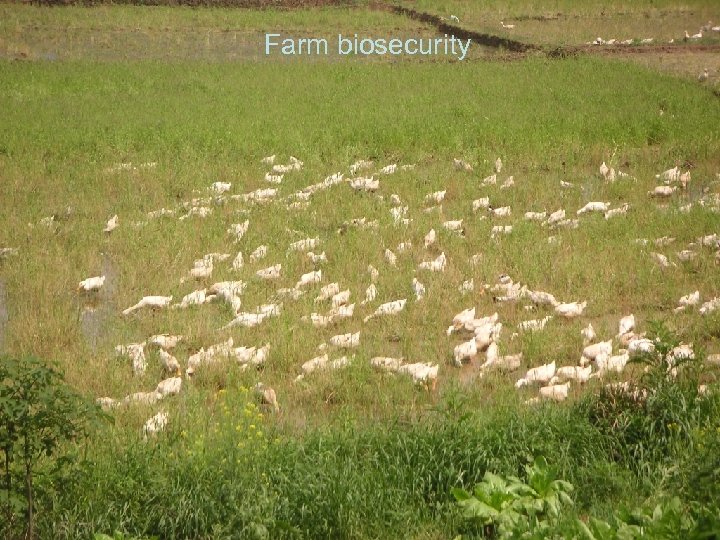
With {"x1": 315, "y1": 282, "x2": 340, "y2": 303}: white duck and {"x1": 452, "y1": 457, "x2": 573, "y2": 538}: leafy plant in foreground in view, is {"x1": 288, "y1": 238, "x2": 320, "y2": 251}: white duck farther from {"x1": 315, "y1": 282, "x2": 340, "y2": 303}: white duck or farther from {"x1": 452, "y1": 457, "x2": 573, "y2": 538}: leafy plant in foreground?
{"x1": 452, "y1": 457, "x2": 573, "y2": 538}: leafy plant in foreground

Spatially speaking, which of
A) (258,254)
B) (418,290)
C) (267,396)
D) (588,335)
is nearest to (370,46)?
(258,254)

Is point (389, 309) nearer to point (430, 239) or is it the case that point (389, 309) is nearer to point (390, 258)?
point (390, 258)

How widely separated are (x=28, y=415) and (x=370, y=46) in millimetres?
18895

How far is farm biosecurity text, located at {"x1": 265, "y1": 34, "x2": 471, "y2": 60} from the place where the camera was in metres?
21.5

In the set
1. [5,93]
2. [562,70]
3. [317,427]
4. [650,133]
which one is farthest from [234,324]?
[562,70]

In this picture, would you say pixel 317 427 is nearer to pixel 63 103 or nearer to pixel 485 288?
pixel 485 288

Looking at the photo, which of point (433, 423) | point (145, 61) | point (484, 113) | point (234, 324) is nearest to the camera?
point (433, 423)

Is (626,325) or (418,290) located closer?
(626,325)

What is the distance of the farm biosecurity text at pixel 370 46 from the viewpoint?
21.5m

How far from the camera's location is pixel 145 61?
769 inches

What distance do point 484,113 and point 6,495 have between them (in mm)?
10868

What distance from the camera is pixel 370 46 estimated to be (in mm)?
22516

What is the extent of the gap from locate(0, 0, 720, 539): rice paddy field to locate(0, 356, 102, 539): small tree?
0.03m

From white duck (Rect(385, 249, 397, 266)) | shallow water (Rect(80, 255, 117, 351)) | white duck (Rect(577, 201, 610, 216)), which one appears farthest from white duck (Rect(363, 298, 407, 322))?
white duck (Rect(577, 201, 610, 216))
